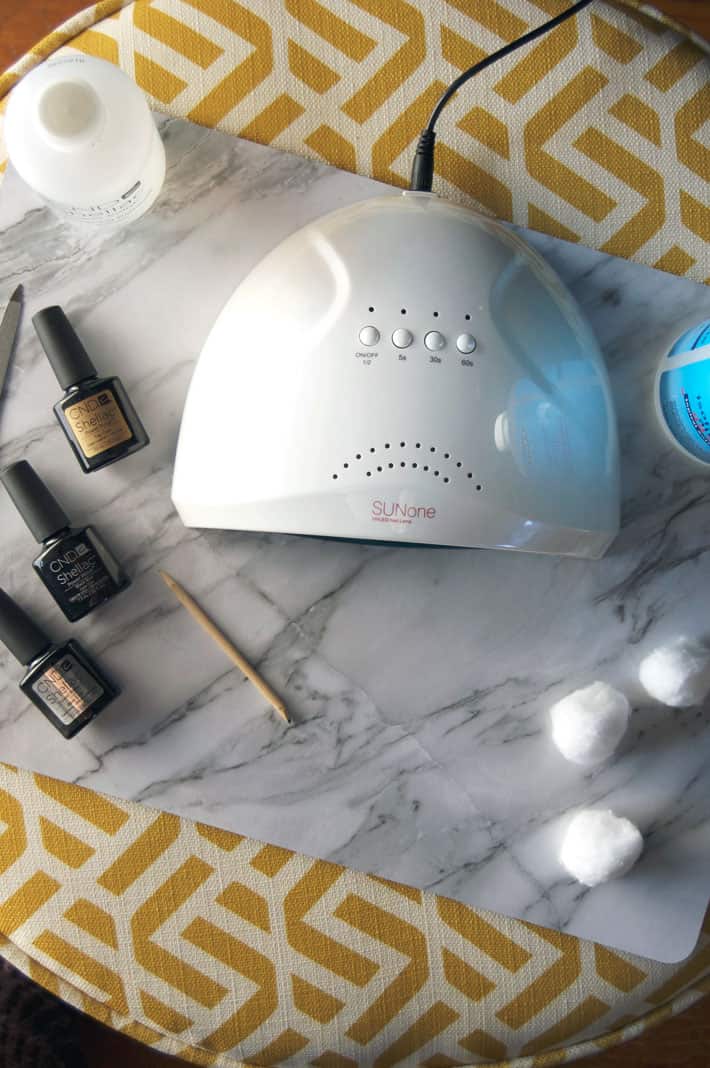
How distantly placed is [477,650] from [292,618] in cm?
13

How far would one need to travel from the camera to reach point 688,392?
0.58 meters

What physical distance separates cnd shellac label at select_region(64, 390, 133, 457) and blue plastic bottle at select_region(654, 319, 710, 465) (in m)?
0.37

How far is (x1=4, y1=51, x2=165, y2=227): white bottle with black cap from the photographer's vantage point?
0.54 m

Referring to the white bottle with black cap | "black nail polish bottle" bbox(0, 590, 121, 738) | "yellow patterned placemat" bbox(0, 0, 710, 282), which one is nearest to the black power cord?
"yellow patterned placemat" bbox(0, 0, 710, 282)

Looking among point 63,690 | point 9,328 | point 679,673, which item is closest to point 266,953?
point 63,690

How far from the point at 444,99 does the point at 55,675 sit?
45 centimetres

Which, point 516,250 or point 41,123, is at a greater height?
point 41,123

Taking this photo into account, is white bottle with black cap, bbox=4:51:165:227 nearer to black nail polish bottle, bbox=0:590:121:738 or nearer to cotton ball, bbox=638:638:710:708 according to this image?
black nail polish bottle, bbox=0:590:121:738

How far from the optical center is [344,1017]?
62 cm

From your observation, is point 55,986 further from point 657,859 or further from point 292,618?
point 657,859

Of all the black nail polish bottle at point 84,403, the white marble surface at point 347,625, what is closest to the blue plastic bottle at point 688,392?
the white marble surface at point 347,625

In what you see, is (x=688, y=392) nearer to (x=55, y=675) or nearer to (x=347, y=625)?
(x=347, y=625)

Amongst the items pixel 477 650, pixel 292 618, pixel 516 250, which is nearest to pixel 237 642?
pixel 292 618

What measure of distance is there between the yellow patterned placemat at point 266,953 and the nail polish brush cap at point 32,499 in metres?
0.17
